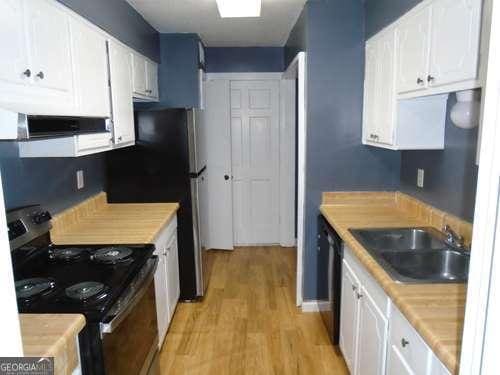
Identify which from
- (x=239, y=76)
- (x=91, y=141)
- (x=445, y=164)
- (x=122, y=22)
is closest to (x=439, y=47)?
(x=445, y=164)

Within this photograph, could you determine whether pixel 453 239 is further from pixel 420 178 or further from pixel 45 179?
pixel 45 179

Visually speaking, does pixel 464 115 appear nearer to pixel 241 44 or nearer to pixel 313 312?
pixel 313 312

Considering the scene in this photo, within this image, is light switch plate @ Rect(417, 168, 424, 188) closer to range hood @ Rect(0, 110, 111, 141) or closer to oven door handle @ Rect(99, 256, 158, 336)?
oven door handle @ Rect(99, 256, 158, 336)

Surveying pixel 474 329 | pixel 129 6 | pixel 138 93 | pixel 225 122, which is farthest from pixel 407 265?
pixel 225 122

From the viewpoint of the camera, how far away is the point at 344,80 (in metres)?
2.87

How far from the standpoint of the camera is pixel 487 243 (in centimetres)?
70

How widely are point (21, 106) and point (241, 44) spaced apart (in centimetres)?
324

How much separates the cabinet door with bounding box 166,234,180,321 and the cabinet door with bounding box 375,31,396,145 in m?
1.72

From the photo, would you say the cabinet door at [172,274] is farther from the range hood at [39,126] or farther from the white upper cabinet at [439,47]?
the white upper cabinet at [439,47]

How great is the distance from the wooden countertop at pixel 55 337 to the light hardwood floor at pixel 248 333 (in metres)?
1.30

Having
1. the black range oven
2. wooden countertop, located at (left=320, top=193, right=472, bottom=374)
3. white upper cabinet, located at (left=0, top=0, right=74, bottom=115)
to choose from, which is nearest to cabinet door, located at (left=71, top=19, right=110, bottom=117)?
white upper cabinet, located at (left=0, top=0, right=74, bottom=115)

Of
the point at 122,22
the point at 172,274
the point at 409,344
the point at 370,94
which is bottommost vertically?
the point at 172,274

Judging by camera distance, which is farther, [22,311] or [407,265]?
[407,265]

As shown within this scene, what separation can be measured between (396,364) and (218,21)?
297 cm
